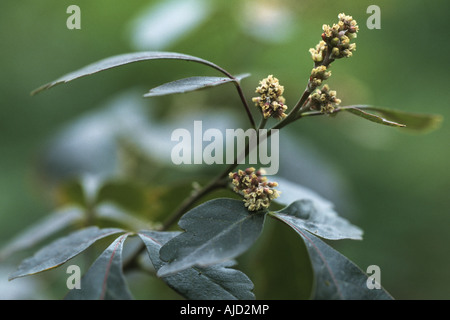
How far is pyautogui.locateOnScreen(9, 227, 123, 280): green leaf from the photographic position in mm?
489

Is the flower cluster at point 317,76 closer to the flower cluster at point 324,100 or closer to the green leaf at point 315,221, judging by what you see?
the flower cluster at point 324,100

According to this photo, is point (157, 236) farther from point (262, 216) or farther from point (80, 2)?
point (80, 2)

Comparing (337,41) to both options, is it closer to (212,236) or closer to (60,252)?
(212,236)

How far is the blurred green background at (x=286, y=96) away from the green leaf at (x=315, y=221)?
395 mm

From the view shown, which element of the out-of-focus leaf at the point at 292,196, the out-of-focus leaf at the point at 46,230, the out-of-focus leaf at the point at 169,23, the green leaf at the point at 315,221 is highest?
the out-of-focus leaf at the point at 169,23

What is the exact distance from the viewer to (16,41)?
1.92m

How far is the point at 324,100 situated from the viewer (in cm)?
49

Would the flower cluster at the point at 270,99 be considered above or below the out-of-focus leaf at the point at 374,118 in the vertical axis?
above

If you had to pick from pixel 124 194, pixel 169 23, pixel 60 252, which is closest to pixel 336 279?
pixel 60 252

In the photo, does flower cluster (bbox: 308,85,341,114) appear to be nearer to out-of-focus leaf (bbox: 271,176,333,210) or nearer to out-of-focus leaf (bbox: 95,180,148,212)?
out-of-focus leaf (bbox: 271,176,333,210)

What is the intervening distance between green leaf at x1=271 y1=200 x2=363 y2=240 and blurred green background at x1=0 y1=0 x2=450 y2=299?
39 cm

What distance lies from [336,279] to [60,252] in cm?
31

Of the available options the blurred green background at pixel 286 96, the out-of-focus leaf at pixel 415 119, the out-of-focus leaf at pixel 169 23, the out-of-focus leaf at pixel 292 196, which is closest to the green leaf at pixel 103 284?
the out-of-focus leaf at pixel 292 196

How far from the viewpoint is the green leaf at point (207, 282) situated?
17.8 inches
